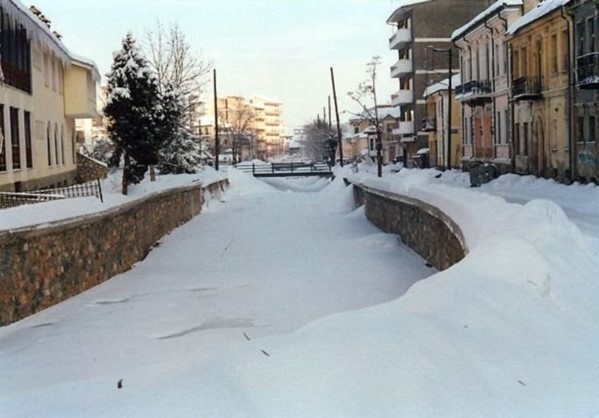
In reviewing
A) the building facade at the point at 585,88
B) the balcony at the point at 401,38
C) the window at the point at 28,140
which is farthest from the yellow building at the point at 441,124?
the window at the point at 28,140

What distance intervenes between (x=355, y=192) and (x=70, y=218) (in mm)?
26309

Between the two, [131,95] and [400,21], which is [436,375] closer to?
[131,95]

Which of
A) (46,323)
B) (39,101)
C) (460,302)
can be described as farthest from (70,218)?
(39,101)

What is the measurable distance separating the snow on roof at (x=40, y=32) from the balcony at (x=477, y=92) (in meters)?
18.9

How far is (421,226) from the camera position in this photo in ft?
64.1

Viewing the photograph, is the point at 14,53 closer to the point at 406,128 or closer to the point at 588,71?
the point at 588,71

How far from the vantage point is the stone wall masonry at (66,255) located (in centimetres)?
A: 1262

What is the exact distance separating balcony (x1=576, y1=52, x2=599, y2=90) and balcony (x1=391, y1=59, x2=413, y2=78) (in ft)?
130

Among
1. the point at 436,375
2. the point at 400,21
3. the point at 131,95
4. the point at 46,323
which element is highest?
the point at 400,21

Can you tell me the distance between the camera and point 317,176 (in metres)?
70.4

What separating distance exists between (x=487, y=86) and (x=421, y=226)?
2606 cm

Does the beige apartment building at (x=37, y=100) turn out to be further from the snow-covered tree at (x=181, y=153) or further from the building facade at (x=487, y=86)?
the building facade at (x=487, y=86)

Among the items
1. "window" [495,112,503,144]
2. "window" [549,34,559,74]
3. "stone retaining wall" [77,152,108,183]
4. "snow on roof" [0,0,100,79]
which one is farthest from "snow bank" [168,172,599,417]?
"stone retaining wall" [77,152,108,183]

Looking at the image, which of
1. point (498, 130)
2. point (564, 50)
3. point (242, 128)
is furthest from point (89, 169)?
point (242, 128)
